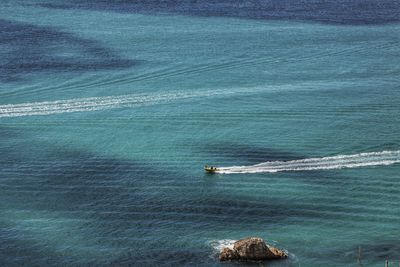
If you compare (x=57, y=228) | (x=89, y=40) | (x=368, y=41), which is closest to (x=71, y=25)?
(x=89, y=40)

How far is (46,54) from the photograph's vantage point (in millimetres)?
137125

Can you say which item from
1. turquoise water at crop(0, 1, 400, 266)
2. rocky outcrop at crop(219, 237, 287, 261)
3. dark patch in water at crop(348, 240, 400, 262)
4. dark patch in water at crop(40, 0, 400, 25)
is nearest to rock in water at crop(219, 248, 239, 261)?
rocky outcrop at crop(219, 237, 287, 261)

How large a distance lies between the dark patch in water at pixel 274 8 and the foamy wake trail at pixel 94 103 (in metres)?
46.4

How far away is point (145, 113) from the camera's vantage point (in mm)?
111750

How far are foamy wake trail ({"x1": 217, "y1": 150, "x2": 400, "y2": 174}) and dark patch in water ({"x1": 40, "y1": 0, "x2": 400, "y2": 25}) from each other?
2567 inches

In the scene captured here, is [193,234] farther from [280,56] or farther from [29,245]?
[280,56]

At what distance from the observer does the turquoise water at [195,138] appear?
3135 inches

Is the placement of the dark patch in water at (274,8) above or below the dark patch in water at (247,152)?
above

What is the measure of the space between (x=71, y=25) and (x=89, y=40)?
38.0 ft

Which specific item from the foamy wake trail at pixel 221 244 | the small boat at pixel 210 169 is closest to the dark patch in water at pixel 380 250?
the foamy wake trail at pixel 221 244

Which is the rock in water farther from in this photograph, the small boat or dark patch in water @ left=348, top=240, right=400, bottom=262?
the small boat

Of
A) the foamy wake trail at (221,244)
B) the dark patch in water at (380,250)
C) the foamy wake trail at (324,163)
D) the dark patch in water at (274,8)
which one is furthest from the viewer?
the dark patch in water at (274,8)

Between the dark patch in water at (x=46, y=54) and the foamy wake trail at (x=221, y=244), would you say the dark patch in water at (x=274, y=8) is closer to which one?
the dark patch in water at (x=46, y=54)

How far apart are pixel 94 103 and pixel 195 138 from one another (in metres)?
18.5
